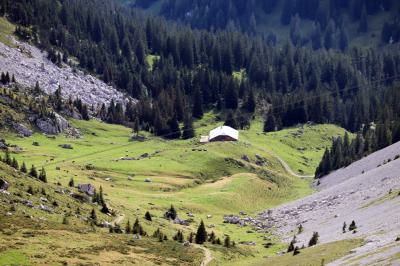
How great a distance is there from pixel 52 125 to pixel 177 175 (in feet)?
149

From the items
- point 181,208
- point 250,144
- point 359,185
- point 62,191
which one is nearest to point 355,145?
point 250,144

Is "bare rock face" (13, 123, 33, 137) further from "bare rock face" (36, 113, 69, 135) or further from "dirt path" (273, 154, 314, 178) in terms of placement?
"dirt path" (273, 154, 314, 178)

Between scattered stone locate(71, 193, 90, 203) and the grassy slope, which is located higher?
the grassy slope

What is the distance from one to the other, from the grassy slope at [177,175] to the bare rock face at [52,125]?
3.94 metres

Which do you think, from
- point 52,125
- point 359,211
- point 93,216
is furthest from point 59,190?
point 52,125

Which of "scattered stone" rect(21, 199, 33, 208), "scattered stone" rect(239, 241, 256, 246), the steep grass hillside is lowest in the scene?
the steep grass hillside

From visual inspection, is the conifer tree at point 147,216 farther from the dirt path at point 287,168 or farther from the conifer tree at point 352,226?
the dirt path at point 287,168

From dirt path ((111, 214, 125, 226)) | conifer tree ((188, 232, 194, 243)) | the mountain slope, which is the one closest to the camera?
the mountain slope

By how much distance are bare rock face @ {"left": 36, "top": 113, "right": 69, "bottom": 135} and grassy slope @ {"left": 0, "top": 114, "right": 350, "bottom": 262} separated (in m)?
3.94

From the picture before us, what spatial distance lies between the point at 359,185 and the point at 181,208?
3209 cm

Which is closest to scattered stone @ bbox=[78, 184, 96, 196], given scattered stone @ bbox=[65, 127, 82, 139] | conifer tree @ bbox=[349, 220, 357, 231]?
conifer tree @ bbox=[349, 220, 357, 231]

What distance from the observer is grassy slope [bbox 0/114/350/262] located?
12525 centimetres

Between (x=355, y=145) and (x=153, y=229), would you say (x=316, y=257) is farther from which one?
(x=355, y=145)

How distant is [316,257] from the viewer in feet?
250
